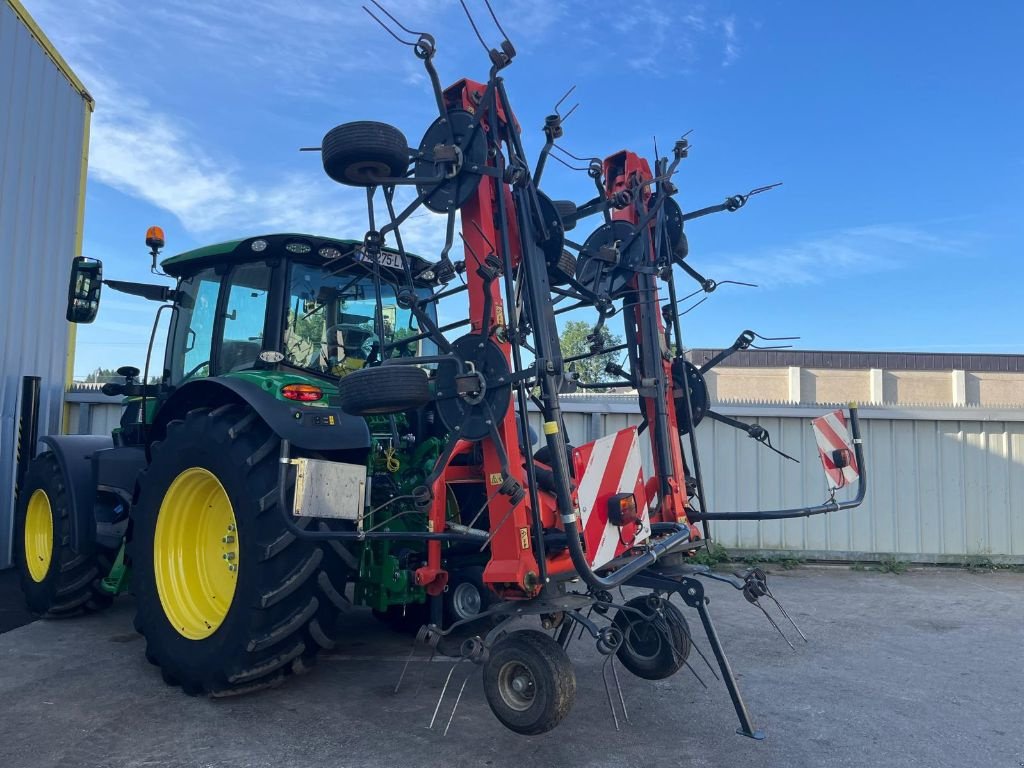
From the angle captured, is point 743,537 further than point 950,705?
Yes

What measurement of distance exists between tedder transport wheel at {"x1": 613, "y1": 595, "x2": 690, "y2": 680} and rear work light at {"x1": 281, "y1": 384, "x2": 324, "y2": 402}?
1.73 metres

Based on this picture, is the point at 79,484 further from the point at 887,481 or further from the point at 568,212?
the point at 887,481

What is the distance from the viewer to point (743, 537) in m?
7.50

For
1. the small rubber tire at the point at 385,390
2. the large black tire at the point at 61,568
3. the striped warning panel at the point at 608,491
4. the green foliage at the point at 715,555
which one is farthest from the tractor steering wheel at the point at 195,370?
the green foliage at the point at 715,555

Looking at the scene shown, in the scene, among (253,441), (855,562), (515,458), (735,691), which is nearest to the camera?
(735,691)

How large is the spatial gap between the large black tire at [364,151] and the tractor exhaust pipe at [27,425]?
5.21m

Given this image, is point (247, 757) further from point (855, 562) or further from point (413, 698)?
point (855, 562)

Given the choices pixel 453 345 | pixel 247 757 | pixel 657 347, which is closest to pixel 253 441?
pixel 453 345

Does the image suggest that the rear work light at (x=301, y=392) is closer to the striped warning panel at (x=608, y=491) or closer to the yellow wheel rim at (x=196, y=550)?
the yellow wheel rim at (x=196, y=550)

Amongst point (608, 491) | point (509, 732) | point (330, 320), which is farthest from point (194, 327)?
point (509, 732)

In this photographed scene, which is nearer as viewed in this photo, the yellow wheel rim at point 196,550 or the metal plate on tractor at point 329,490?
the metal plate on tractor at point 329,490

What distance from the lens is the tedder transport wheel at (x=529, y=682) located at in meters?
2.55

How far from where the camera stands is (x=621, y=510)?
114 inches

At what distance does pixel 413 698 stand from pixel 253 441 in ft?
4.47
